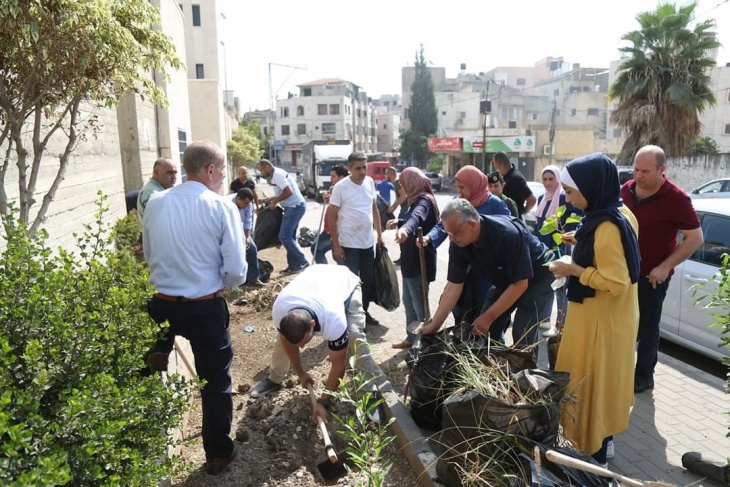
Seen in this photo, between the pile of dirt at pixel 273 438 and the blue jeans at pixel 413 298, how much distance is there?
0.92 metres

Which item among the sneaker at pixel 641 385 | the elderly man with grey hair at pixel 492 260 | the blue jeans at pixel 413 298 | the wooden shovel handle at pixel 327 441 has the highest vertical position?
the elderly man with grey hair at pixel 492 260

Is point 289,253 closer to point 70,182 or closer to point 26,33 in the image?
point 70,182

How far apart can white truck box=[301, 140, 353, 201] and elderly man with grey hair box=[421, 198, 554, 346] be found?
22.7m

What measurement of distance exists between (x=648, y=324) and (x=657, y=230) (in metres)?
0.73

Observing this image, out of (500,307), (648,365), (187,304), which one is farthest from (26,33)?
(648,365)

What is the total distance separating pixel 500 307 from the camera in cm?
358

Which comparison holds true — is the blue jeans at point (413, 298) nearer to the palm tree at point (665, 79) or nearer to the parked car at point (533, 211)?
the parked car at point (533, 211)

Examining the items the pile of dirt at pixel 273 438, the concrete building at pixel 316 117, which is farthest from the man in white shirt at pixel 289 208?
the concrete building at pixel 316 117

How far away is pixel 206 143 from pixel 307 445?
6.98 feet

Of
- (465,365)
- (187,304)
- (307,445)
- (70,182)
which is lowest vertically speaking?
(307,445)

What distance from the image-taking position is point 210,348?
315cm

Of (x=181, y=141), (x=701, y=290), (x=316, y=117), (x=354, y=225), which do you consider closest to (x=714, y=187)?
(x=701, y=290)

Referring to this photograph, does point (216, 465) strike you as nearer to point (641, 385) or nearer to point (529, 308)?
point (529, 308)

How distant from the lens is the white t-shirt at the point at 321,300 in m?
3.57
